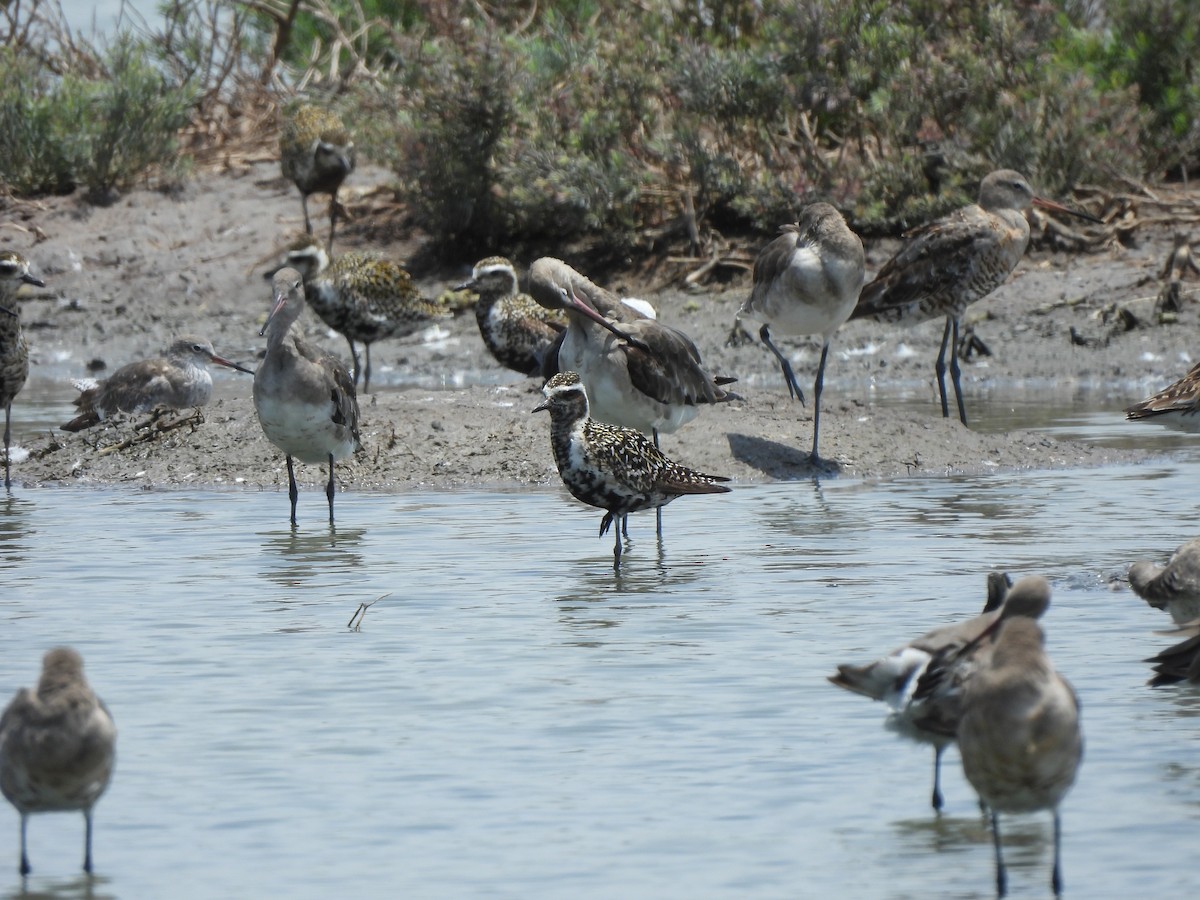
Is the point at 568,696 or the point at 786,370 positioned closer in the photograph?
the point at 568,696

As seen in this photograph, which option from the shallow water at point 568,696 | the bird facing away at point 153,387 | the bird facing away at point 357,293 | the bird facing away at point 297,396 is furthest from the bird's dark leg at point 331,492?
the bird facing away at point 357,293

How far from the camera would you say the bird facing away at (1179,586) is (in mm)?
7863

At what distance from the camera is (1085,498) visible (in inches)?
485

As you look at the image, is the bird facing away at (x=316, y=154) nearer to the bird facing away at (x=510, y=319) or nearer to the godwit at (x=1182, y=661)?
the bird facing away at (x=510, y=319)

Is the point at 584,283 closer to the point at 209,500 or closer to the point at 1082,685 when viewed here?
the point at 209,500

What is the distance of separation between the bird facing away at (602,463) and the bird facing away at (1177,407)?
8.53 feet

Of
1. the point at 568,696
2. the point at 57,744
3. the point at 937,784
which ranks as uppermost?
the point at 57,744

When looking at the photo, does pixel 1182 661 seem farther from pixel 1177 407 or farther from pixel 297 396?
pixel 297 396

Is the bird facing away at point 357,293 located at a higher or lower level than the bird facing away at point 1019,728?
higher

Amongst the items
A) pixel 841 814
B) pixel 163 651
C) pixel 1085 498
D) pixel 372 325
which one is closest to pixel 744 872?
pixel 841 814

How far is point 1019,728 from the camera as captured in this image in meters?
5.23

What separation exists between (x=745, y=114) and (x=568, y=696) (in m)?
13.1

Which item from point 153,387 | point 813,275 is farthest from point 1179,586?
point 153,387

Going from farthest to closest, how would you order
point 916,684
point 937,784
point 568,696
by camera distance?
point 568,696, point 937,784, point 916,684
